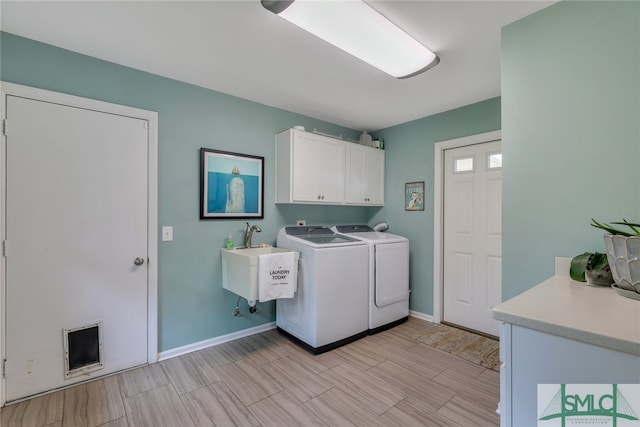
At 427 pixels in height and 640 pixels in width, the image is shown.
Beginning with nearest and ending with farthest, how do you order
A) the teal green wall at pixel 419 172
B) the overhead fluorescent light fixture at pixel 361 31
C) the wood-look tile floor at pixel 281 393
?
the overhead fluorescent light fixture at pixel 361 31
the wood-look tile floor at pixel 281 393
the teal green wall at pixel 419 172

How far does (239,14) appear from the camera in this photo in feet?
5.32

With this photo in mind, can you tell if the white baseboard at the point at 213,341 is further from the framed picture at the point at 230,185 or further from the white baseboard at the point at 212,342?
the framed picture at the point at 230,185

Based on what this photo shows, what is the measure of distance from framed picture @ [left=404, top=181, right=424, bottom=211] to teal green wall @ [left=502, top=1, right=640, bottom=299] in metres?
1.68

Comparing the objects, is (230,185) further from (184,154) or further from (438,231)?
(438,231)

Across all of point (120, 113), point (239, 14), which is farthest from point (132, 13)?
point (120, 113)

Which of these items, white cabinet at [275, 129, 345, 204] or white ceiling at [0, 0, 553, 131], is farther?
white cabinet at [275, 129, 345, 204]

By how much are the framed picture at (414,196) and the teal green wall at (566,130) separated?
1685mm

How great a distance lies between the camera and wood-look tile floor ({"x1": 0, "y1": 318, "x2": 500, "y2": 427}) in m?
1.72

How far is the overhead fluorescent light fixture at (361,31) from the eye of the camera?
57.1 inches

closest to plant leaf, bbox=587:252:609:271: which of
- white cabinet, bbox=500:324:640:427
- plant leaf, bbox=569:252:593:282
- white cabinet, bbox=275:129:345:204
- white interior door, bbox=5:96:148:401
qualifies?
plant leaf, bbox=569:252:593:282

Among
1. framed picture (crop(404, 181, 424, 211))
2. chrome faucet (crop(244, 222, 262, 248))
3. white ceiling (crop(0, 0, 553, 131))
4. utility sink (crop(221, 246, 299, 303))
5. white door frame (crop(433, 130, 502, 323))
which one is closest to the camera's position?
white ceiling (crop(0, 0, 553, 131))

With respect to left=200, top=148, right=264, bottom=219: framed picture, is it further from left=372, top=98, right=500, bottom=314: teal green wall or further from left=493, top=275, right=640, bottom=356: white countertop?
left=493, top=275, right=640, bottom=356: white countertop

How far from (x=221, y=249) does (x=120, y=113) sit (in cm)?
136

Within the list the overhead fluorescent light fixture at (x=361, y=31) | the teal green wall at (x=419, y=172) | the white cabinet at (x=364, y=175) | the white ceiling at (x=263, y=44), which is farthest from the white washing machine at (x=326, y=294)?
the overhead fluorescent light fixture at (x=361, y=31)
